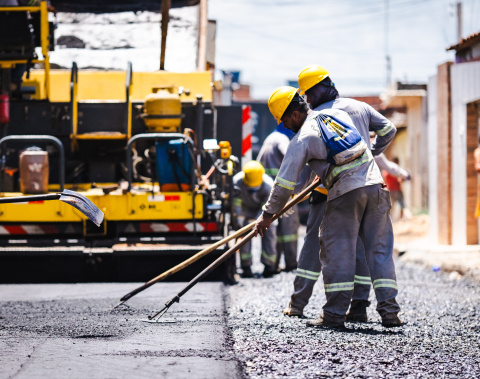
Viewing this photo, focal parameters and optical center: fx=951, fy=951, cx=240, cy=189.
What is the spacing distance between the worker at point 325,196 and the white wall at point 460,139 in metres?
8.36

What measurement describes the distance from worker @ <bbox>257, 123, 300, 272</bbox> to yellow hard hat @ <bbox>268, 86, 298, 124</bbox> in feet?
16.6

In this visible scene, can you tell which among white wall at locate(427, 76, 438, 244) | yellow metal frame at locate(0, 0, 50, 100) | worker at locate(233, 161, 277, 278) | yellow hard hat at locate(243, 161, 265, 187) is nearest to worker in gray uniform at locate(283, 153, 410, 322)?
worker at locate(233, 161, 277, 278)

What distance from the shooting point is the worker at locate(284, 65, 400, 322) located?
709 cm

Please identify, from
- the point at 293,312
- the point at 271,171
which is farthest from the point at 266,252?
the point at 293,312

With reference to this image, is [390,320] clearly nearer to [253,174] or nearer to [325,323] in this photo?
[325,323]

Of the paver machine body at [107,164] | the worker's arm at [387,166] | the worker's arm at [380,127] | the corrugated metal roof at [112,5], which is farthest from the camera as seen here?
the corrugated metal roof at [112,5]

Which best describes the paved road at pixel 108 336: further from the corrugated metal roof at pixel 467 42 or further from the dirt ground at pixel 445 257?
the corrugated metal roof at pixel 467 42

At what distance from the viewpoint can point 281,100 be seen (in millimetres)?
6703

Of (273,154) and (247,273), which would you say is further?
(273,154)

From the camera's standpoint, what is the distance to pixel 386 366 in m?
5.14

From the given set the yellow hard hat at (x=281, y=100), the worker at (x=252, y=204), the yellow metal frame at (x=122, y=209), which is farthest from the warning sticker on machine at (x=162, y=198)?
the yellow hard hat at (x=281, y=100)

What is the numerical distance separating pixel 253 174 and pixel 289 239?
3.67 ft

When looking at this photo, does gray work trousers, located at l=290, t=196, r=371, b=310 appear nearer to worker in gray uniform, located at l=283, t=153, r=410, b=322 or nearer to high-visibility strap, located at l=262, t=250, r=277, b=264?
worker in gray uniform, located at l=283, t=153, r=410, b=322

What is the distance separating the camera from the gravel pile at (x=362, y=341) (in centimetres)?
507
